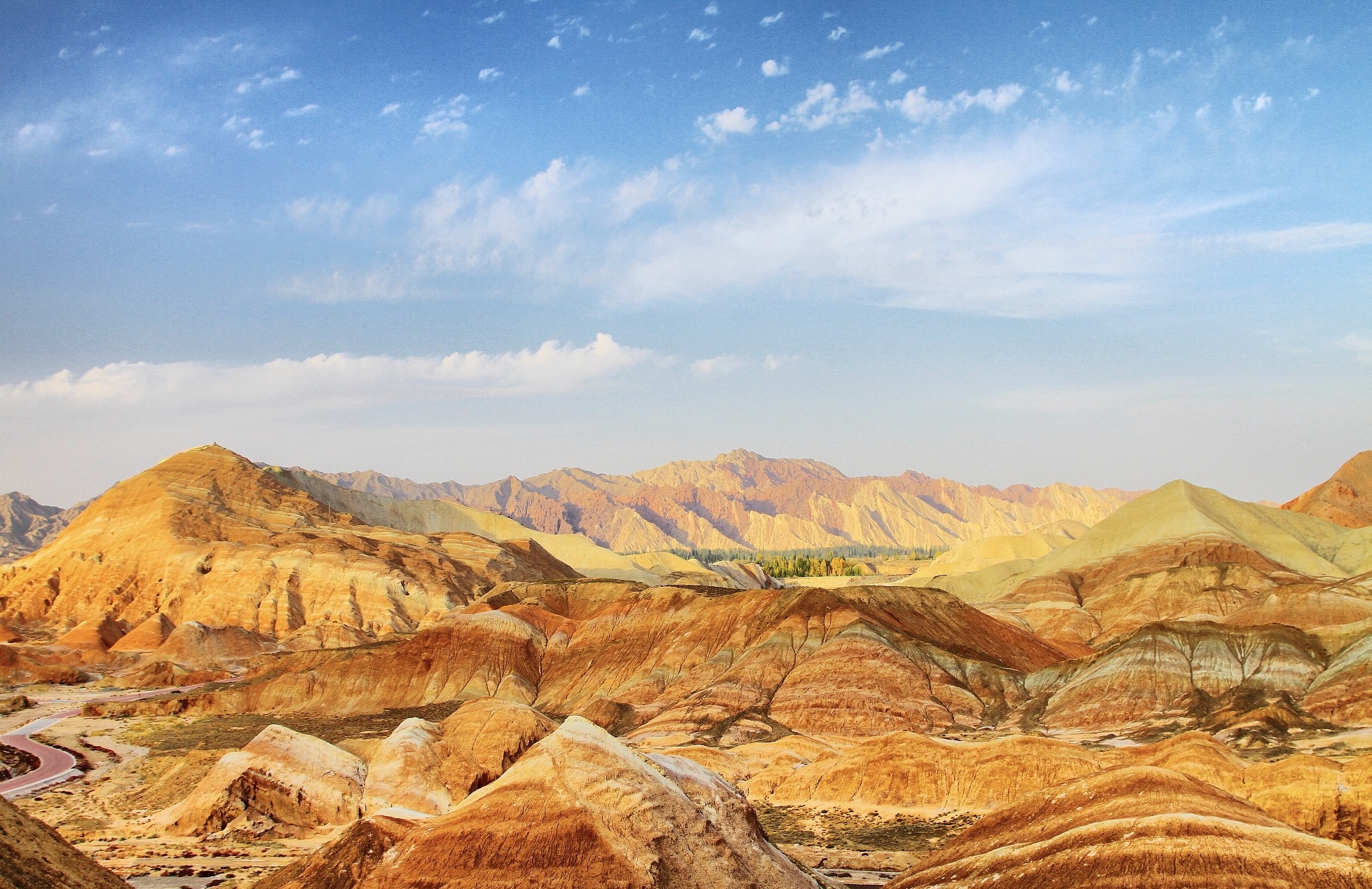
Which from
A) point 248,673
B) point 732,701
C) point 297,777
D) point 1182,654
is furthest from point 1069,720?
point 248,673

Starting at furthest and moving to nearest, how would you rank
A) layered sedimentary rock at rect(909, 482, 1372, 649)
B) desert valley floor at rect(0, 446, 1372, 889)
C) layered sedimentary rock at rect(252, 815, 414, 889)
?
layered sedimentary rock at rect(909, 482, 1372, 649), layered sedimentary rock at rect(252, 815, 414, 889), desert valley floor at rect(0, 446, 1372, 889)

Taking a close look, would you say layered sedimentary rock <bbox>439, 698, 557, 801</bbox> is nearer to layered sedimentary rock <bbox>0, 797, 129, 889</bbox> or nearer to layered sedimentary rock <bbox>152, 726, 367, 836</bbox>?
layered sedimentary rock <bbox>152, 726, 367, 836</bbox>

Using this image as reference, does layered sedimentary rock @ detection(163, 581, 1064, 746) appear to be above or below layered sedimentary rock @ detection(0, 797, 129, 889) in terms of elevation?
below

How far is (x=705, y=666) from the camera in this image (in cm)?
7656

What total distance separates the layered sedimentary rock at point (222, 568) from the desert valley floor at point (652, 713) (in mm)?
466

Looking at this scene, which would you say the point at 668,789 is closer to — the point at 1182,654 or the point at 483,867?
the point at 483,867

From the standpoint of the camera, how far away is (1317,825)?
3397 centimetres

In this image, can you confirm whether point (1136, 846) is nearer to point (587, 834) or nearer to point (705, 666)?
point (587, 834)

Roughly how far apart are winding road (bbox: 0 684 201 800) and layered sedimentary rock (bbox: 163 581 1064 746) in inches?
360

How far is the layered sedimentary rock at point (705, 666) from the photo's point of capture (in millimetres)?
65750

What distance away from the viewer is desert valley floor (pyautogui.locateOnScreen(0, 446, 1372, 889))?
2453 cm

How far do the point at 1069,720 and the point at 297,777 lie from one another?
44375 millimetres

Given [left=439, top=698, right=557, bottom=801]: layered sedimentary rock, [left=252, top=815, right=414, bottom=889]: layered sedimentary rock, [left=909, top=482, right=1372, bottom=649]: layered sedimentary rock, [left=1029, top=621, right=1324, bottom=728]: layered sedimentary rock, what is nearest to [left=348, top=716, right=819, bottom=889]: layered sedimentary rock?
[left=252, top=815, right=414, bottom=889]: layered sedimentary rock

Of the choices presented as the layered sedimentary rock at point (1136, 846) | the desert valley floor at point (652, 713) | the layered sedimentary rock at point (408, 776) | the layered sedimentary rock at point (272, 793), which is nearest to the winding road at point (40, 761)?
the desert valley floor at point (652, 713)
